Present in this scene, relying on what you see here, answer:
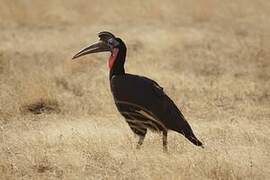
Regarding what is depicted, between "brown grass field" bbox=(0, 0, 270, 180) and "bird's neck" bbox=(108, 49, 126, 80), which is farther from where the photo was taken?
"bird's neck" bbox=(108, 49, 126, 80)

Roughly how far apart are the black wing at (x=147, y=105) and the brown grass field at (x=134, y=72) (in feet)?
1.11

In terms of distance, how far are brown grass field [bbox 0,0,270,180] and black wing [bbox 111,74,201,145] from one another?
34 cm

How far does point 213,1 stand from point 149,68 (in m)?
8.68

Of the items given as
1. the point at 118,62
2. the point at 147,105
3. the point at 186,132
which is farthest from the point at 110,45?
the point at 186,132

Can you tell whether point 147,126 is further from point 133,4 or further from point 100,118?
point 133,4

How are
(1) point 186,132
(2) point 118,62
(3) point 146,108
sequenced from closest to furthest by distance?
(1) point 186,132 → (3) point 146,108 → (2) point 118,62

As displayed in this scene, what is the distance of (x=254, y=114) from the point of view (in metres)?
11.1

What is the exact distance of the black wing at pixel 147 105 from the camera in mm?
8109

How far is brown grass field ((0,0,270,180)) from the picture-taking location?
7.87m

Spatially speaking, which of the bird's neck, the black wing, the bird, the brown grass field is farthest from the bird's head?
the brown grass field

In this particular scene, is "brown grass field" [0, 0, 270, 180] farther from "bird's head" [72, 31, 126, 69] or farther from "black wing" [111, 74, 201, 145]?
"bird's head" [72, 31, 126, 69]

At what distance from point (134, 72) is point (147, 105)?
5689 mm

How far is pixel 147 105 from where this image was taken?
8172mm

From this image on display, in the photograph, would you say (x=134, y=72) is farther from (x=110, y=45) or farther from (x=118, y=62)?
(x=118, y=62)
